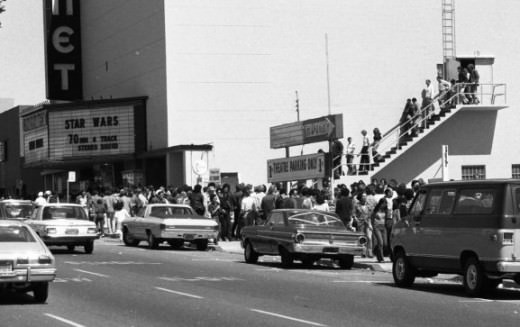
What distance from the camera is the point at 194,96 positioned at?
1811 inches

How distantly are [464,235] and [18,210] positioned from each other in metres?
Answer: 19.3

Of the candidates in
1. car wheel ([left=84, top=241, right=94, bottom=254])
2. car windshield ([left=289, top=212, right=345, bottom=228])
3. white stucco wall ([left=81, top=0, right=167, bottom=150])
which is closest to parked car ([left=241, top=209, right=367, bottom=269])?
car windshield ([left=289, top=212, right=345, bottom=228])

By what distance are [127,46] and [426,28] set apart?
13594 mm

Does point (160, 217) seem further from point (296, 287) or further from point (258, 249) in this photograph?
point (296, 287)

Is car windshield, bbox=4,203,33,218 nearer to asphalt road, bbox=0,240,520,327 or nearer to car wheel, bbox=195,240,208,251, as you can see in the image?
car wheel, bbox=195,240,208,251

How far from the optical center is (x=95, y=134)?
48.6 metres

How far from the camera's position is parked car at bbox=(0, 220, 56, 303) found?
16.6m

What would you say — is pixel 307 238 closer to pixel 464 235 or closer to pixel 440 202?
pixel 440 202

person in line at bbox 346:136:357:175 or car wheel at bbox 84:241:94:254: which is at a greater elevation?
person in line at bbox 346:136:357:175

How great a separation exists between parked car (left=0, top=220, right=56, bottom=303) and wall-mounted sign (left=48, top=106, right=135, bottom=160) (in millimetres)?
30767

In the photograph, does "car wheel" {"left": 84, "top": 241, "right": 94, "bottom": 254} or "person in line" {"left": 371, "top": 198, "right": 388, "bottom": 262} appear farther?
Result: "car wheel" {"left": 84, "top": 241, "right": 94, "bottom": 254}

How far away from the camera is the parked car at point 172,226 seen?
31.8 meters

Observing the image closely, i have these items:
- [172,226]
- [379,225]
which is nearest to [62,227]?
[172,226]

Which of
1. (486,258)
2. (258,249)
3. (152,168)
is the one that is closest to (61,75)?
(152,168)
